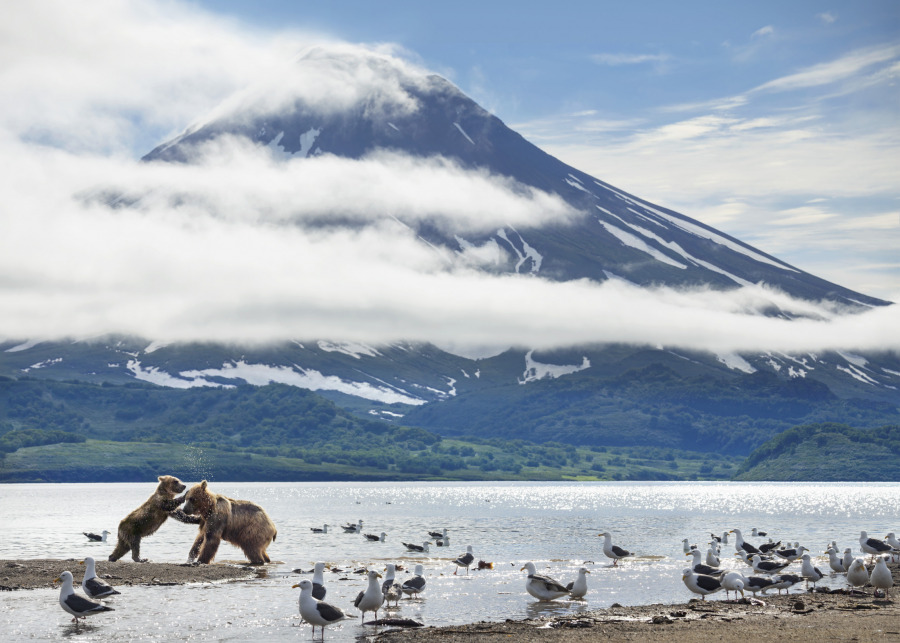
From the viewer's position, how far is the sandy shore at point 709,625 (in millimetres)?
23297

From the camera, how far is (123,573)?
34.0 m

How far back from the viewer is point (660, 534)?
237ft

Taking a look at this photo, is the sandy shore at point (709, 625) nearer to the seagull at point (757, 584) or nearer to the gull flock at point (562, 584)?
the gull flock at point (562, 584)

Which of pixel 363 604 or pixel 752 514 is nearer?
pixel 363 604

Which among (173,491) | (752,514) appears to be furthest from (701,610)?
(752,514)

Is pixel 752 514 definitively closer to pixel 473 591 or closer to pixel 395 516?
pixel 395 516

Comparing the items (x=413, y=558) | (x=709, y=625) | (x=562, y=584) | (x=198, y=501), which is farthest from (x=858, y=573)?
(x=198, y=501)

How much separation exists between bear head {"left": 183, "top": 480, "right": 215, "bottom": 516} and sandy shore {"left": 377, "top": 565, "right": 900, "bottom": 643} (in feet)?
42.7

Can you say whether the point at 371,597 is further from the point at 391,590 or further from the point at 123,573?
the point at 123,573

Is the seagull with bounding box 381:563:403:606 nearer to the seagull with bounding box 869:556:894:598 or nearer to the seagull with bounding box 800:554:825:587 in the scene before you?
the seagull with bounding box 800:554:825:587

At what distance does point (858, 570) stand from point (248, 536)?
71.0 ft

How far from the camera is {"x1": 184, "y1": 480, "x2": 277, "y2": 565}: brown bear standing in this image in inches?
1412

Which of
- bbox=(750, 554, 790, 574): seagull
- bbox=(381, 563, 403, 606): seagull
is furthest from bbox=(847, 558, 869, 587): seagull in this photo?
bbox=(381, 563, 403, 606): seagull

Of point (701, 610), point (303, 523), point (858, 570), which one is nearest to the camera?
point (701, 610)
